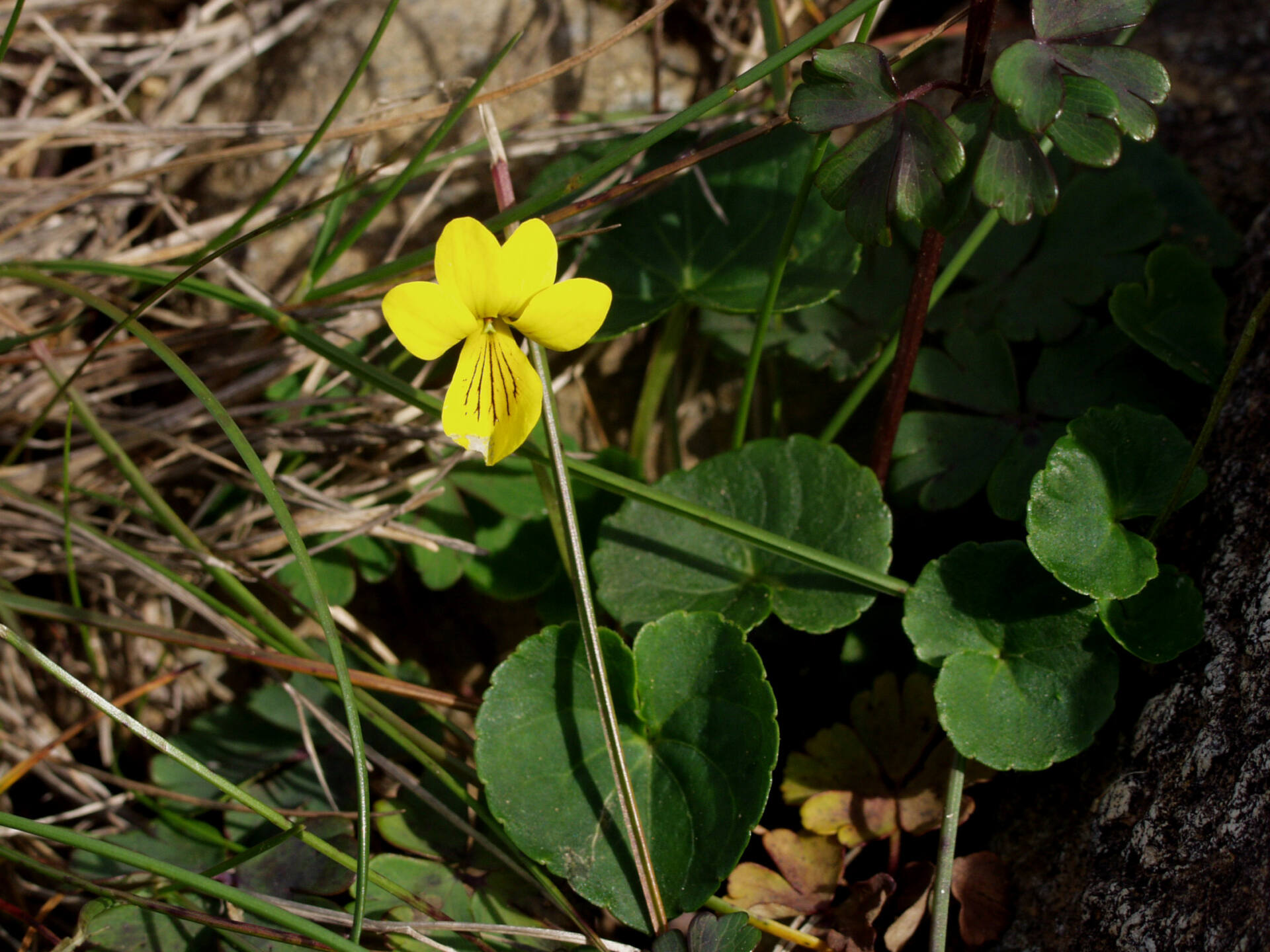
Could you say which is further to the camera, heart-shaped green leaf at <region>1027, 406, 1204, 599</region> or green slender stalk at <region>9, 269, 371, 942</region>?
heart-shaped green leaf at <region>1027, 406, 1204, 599</region>

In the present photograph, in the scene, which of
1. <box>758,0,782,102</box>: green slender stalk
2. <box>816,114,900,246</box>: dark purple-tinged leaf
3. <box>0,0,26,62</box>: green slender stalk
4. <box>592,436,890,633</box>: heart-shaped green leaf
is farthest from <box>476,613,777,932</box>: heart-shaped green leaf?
<box>0,0,26,62</box>: green slender stalk

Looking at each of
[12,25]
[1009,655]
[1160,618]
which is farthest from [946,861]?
[12,25]

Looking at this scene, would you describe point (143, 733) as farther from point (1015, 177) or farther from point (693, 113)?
point (1015, 177)

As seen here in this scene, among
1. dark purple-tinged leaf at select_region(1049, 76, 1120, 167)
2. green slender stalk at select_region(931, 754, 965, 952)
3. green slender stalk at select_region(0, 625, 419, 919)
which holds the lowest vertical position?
green slender stalk at select_region(931, 754, 965, 952)

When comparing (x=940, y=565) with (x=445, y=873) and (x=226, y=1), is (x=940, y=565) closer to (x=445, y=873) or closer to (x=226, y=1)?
(x=445, y=873)

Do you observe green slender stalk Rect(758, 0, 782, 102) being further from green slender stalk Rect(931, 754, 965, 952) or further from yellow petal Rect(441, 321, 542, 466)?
green slender stalk Rect(931, 754, 965, 952)

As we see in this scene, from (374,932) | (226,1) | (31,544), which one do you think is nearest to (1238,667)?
(374,932)
